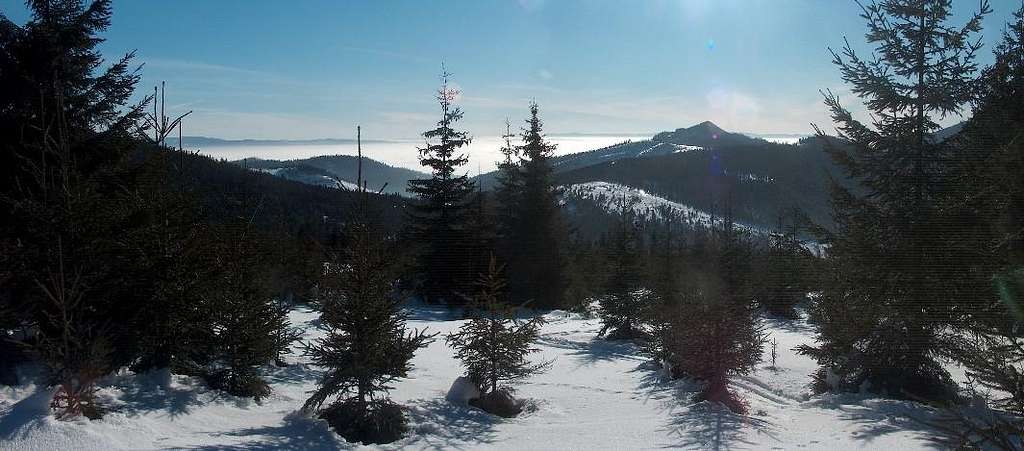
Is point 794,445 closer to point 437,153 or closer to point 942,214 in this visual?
point 942,214

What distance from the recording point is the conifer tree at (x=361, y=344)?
322 inches

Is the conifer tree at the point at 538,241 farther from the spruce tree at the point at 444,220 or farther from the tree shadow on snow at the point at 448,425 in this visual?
the tree shadow on snow at the point at 448,425

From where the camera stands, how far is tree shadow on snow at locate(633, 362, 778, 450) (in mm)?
8156

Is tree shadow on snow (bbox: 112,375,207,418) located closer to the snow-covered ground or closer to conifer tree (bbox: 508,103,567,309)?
the snow-covered ground

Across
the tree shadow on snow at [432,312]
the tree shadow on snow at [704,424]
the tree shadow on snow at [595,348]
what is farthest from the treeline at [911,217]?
the tree shadow on snow at [432,312]

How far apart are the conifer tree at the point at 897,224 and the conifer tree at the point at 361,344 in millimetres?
8712

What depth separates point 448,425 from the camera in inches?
351

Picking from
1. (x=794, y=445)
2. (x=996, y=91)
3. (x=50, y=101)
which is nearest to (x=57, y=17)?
(x=50, y=101)

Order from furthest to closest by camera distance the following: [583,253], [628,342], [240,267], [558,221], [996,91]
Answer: [583,253] → [558,221] → [628,342] → [996,91] → [240,267]

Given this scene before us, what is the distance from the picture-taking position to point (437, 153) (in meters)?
31.6

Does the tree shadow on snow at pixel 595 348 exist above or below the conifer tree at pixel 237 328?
below

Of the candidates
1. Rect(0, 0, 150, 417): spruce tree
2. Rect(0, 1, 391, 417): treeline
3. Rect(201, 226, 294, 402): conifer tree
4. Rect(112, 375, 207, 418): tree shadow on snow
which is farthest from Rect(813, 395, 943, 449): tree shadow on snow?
Rect(0, 0, 150, 417): spruce tree

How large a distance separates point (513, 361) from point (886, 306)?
717cm

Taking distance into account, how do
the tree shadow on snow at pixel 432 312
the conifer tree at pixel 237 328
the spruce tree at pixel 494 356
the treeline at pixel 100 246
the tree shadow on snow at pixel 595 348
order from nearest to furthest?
the treeline at pixel 100 246 < the conifer tree at pixel 237 328 < the spruce tree at pixel 494 356 < the tree shadow on snow at pixel 595 348 < the tree shadow on snow at pixel 432 312
